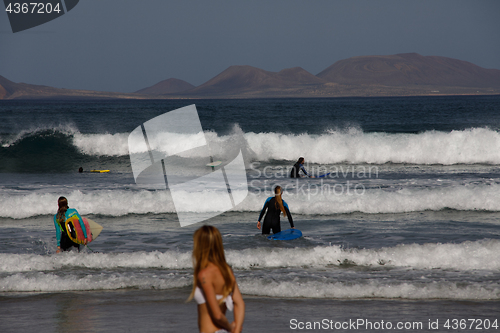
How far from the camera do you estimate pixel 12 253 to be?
762cm

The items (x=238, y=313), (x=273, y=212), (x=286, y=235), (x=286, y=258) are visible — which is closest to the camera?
(x=238, y=313)

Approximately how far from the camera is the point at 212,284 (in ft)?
9.16

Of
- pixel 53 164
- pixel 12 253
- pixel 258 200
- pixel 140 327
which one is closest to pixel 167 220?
pixel 258 200

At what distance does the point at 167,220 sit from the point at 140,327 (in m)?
5.80

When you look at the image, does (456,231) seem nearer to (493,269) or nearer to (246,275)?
(493,269)

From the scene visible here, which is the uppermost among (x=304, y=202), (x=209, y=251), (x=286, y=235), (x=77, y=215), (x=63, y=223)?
(x=209, y=251)

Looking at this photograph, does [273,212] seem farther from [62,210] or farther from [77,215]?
[62,210]

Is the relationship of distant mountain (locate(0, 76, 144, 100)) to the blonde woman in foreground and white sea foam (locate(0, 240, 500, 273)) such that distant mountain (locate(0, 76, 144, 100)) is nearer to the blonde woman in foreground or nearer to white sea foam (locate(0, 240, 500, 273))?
white sea foam (locate(0, 240, 500, 273))

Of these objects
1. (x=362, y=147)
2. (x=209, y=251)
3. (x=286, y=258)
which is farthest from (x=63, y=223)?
(x=362, y=147)

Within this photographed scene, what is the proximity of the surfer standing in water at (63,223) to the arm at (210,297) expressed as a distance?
16.2 feet

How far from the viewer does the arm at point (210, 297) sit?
2.76 meters

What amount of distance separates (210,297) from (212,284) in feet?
0.27

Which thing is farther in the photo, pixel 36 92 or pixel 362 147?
pixel 36 92

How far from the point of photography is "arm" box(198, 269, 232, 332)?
276 cm
